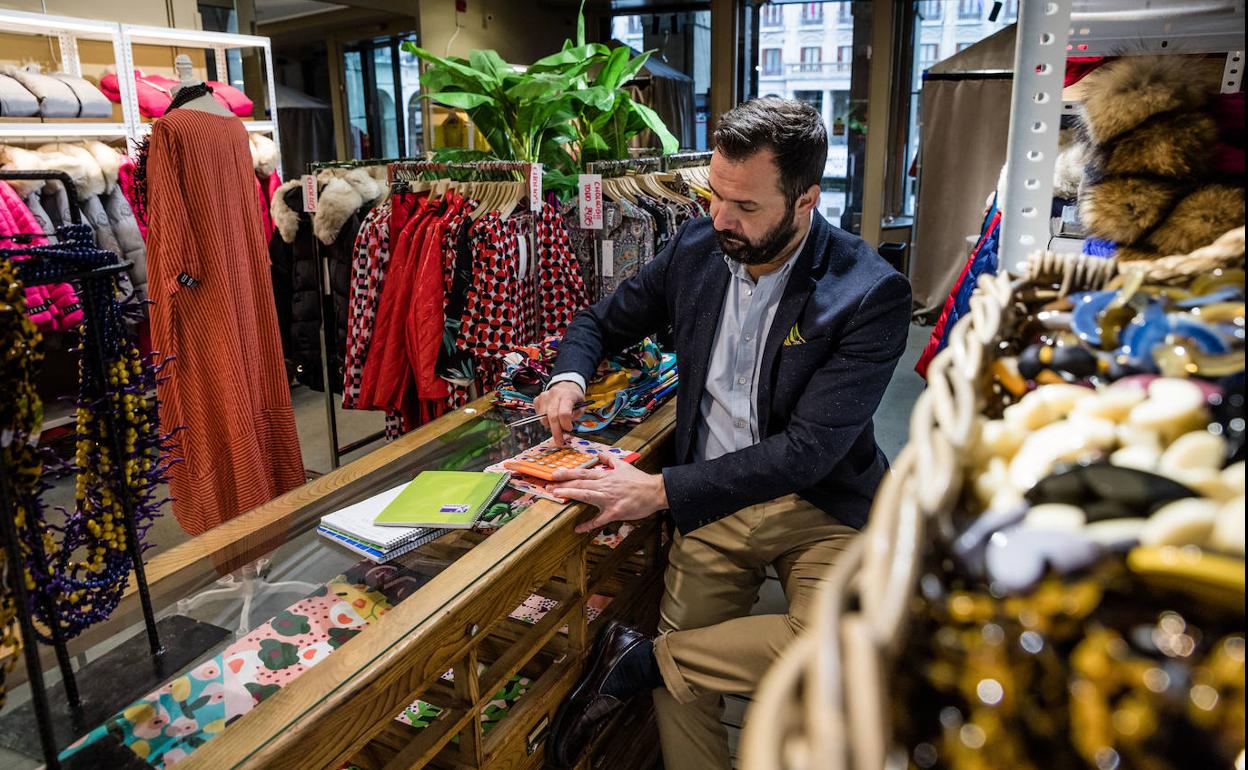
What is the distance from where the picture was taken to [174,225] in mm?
2672

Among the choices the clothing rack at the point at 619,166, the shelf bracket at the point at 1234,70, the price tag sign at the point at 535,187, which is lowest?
the price tag sign at the point at 535,187

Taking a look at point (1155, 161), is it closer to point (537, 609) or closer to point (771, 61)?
point (537, 609)

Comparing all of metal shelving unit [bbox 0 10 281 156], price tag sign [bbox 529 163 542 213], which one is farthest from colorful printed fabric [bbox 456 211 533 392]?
metal shelving unit [bbox 0 10 281 156]

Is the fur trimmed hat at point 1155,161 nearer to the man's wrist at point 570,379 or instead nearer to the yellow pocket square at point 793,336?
the yellow pocket square at point 793,336

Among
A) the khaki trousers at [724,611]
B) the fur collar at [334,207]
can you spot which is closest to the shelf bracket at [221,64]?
the fur collar at [334,207]

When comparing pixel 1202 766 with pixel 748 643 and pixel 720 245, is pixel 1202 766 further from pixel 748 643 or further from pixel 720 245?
pixel 720 245

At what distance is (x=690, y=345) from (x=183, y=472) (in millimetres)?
1784

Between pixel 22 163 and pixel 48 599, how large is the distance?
3.77 m

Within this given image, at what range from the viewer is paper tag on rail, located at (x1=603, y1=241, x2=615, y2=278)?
3.40 meters

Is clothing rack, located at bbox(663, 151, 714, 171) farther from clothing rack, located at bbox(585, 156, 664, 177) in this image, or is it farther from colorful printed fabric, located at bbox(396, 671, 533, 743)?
colorful printed fabric, located at bbox(396, 671, 533, 743)

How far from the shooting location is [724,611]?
218 centimetres

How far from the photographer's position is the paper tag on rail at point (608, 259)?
3400 millimetres

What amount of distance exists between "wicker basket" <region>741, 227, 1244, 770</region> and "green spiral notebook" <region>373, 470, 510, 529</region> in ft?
4.56

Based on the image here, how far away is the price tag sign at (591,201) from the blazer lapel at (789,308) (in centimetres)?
127
